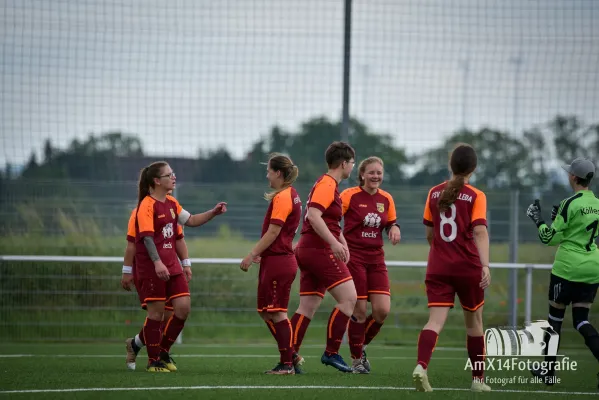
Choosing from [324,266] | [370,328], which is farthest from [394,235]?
[324,266]

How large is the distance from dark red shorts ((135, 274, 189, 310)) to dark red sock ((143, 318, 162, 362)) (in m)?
0.19

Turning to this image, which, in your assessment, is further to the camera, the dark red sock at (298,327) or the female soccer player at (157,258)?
the dark red sock at (298,327)

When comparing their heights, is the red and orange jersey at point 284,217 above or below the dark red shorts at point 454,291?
above

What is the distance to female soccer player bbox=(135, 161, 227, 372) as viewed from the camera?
8.93 metres

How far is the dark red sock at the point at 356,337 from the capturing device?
9.44m

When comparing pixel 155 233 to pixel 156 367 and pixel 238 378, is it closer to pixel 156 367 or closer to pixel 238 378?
pixel 156 367

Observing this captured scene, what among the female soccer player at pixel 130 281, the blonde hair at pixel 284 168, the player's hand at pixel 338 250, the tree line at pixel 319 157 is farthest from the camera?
the tree line at pixel 319 157

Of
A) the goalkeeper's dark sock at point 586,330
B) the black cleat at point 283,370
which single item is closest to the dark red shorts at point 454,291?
the goalkeeper's dark sock at point 586,330

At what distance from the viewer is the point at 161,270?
8820 mm

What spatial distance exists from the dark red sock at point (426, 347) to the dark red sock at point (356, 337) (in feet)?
7.07

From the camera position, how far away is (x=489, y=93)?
13586 millimetres

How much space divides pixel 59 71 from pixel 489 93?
18.4 feet

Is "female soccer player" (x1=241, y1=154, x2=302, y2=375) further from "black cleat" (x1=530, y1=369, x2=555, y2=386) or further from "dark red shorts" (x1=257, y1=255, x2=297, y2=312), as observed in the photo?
"black cleat" (x1=530, y1=369, x2=555, y2=386)

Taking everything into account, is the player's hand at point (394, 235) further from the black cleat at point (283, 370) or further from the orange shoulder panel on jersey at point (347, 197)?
the black cleat at point (283, 370)
